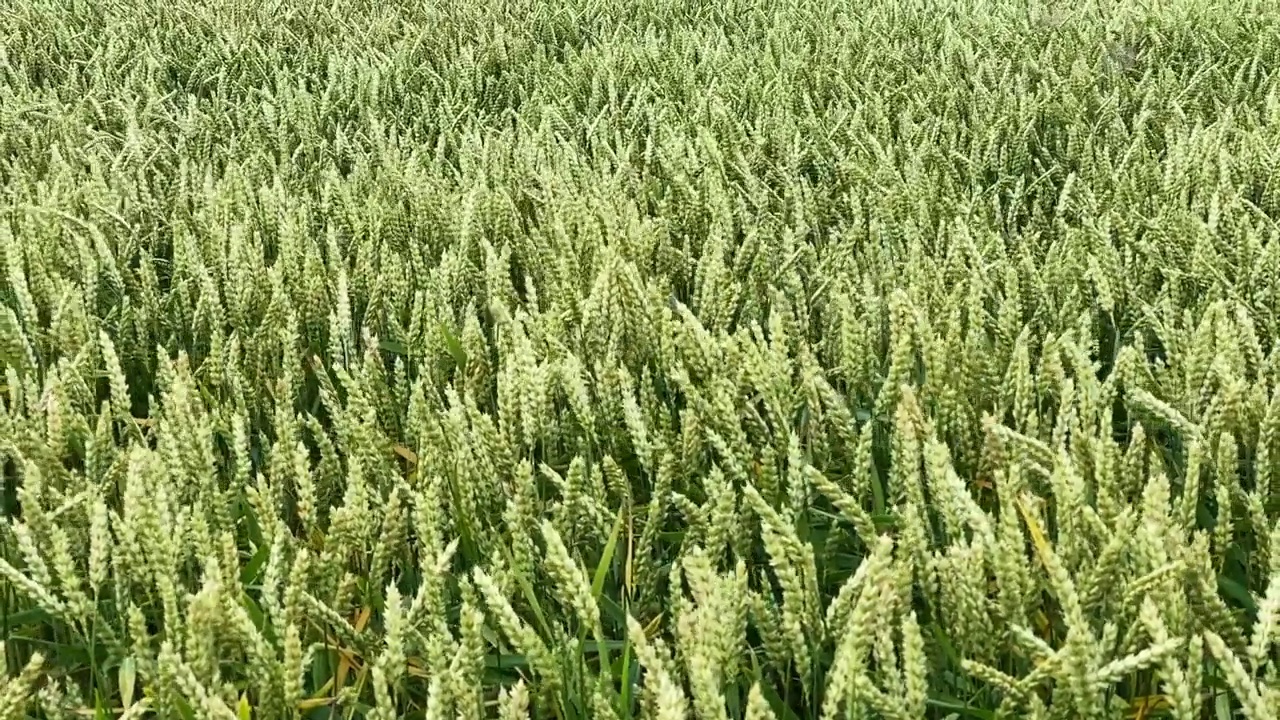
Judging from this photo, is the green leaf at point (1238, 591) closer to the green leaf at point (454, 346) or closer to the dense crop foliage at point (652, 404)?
the dense crop foliage at point (652, 404)

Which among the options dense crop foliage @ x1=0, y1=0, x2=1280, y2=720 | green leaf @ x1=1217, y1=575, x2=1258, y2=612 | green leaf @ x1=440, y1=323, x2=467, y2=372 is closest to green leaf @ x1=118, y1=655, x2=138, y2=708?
dense crop foliage @ x1=0, y1=0, x2=1280, y2=720

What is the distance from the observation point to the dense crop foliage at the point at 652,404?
0.99 m

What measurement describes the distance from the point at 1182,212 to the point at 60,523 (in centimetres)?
168

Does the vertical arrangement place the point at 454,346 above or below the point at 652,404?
above

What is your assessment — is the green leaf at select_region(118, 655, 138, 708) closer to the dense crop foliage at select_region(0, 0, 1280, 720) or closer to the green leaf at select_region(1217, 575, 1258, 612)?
the dense crop foliage at select_region(0, 0, 1280, 720)

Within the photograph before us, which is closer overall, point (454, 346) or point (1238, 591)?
point (1238, 591)

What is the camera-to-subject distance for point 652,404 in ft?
4.74

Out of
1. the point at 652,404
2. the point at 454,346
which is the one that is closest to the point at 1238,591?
the point at 652,404

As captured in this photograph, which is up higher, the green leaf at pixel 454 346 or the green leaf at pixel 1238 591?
the green leaf at pixel 454 346

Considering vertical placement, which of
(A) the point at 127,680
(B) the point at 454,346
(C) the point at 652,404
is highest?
(B) the point at 454,346

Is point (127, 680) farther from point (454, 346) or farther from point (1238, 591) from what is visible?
point (1238, 591)

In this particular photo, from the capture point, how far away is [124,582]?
43.7 inches

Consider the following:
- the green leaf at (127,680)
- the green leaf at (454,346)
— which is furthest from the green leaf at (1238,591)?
the green leaf at (127,680)

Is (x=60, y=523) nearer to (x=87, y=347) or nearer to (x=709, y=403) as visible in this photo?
(x=87, y=347)
